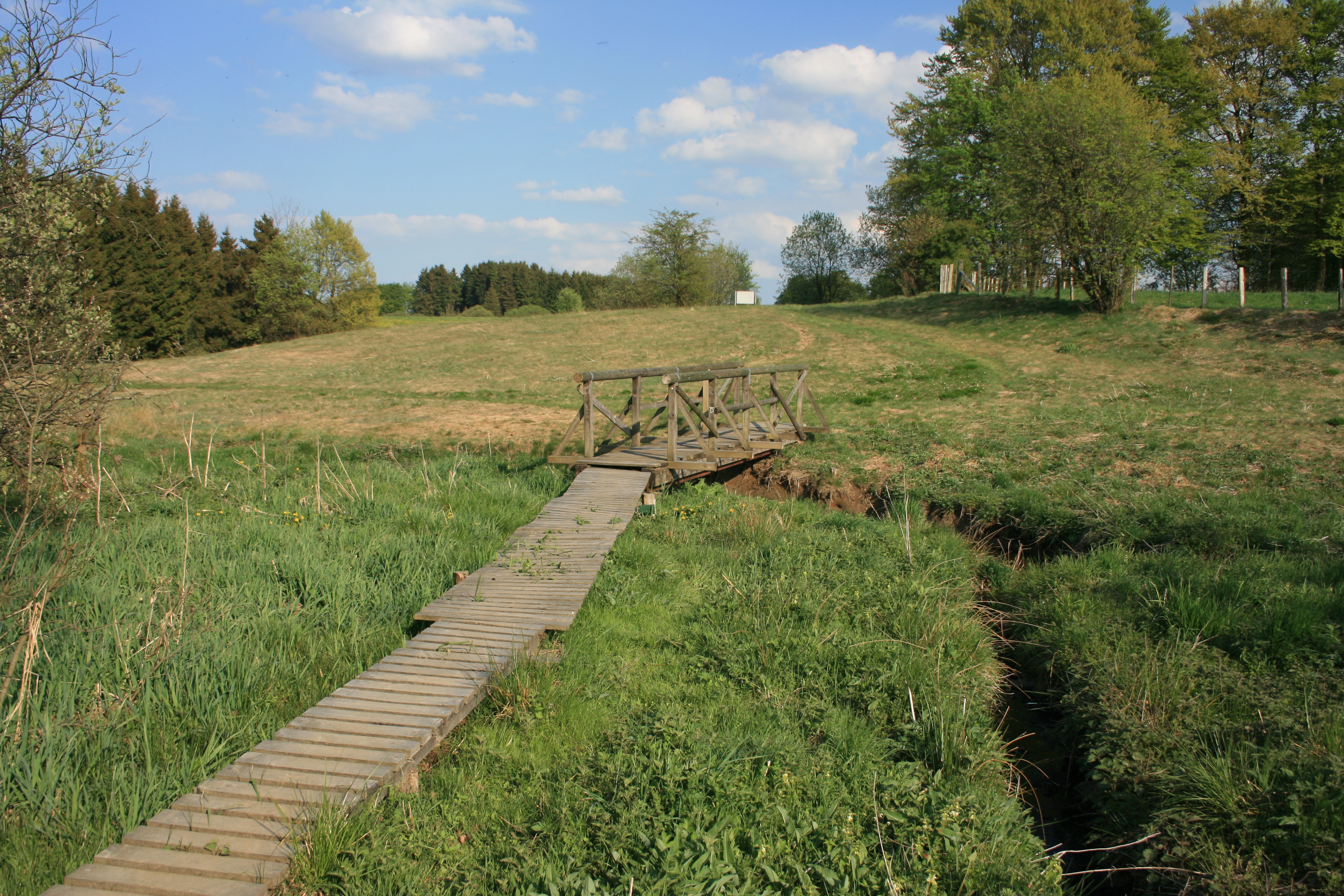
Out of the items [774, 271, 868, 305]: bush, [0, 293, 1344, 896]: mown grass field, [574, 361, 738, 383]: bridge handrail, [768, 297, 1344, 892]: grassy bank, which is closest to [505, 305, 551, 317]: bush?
[774, 271, 868, 305]: bush

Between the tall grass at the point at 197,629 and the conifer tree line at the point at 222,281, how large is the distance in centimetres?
2260

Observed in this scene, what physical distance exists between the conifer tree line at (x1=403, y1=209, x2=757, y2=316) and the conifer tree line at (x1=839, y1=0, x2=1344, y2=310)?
1324 centimetres

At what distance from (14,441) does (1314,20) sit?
1672 inches

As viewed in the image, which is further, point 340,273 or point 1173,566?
point 340,273

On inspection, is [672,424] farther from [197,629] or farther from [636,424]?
[197,629]

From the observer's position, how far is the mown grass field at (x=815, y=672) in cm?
386

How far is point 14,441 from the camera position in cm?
662

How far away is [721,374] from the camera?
1136cm

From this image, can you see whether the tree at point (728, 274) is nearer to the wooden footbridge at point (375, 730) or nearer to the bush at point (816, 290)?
the bush at point (816, 290)

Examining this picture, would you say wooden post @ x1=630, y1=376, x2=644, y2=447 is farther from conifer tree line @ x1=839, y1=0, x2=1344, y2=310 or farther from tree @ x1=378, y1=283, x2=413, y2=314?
tree @ x1=378, y1=283, x2=413, y2=314

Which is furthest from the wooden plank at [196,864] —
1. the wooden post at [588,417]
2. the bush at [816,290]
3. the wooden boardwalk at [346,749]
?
the bush at [816,290]

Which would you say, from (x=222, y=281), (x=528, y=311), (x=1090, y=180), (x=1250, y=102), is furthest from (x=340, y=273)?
(x=1250, y=102)

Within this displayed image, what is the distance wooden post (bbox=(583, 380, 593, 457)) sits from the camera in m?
10.7

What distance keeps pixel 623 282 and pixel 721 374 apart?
44432 millimetres
